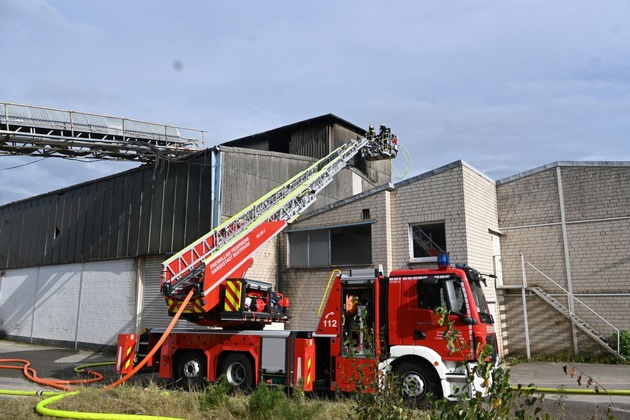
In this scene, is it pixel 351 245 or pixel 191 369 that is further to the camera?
pixel 351 245

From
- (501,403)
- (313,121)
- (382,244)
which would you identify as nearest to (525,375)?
(382,244)

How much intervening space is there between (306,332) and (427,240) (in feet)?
24.4

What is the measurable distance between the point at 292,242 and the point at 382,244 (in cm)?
373

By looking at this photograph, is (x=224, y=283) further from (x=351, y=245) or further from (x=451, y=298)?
(x=351, y=245)

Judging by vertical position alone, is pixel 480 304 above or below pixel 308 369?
above

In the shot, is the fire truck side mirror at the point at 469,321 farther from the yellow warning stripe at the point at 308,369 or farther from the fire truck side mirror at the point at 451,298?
the yellow warning stripe at the point at 308,369

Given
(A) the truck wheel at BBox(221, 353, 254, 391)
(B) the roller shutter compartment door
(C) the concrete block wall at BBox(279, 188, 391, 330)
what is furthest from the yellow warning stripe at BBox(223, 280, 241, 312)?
(B) the roller shutter compartment door

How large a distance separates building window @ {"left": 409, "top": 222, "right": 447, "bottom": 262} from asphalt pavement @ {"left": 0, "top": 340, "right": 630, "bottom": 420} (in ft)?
13.5

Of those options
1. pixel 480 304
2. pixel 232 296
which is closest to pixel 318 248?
pixel 232 296

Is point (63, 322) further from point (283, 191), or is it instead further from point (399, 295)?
point (399, 295)

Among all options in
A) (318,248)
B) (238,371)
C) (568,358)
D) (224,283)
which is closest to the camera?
(238,371)

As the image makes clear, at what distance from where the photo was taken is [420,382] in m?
8.55

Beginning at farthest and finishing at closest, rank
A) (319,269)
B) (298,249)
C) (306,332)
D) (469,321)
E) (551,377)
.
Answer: (298,249) → (319,269) → (551,377) → (306,332) → (469,321)

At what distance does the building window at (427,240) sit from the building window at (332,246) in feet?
4.80
